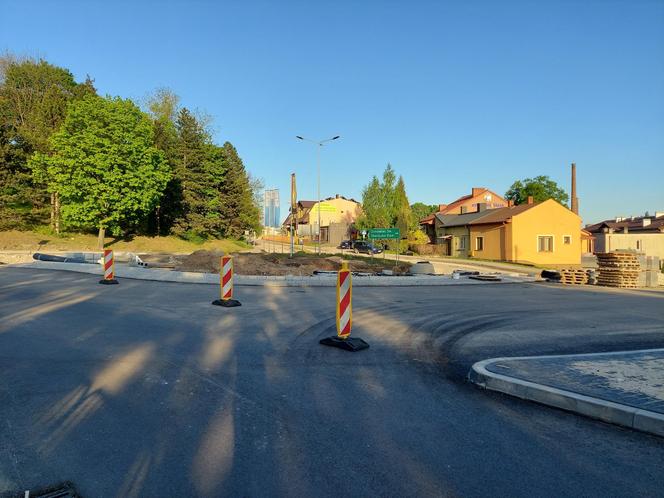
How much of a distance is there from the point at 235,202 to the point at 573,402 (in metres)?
53.8

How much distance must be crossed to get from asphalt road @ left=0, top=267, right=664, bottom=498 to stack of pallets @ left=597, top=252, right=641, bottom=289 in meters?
15.0

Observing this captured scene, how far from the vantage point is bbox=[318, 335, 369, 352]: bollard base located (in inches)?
279

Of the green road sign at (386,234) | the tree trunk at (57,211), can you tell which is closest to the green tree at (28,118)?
the tree trunk at (57,211)

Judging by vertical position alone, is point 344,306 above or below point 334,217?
below

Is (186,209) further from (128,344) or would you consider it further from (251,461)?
(251,461)

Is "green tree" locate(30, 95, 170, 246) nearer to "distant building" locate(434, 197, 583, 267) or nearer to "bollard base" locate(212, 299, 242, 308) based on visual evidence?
"bollard base" locate(212, 299, 242, 308)

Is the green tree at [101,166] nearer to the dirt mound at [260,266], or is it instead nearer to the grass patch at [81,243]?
the grass patch at [81,243]

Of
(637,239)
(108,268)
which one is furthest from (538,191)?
(108,268)

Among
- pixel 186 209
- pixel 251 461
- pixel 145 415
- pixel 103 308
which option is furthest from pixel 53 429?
pixel 186 209

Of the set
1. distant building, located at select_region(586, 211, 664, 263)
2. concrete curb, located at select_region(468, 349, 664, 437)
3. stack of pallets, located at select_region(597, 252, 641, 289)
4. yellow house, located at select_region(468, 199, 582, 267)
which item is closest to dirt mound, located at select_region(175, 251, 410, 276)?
stack of pallets, located at select_region(597, 252, 641, 289)

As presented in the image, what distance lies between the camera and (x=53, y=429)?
3912 mm

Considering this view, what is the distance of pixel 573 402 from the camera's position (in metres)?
4.66

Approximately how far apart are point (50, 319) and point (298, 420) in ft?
23.3

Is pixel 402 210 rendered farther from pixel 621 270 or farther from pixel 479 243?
pixel 621 270
